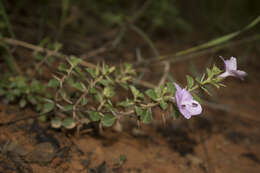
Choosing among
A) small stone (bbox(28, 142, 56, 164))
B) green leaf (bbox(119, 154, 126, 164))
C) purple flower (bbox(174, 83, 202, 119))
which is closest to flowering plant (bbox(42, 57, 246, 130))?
purple flower (bbox(174, 83, 202, 119))

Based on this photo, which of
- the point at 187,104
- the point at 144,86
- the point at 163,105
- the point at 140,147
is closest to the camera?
the point at 187,104

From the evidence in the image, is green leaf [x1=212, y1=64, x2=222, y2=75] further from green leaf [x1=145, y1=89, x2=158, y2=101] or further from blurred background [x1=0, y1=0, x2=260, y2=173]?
blurred background [x1=0, y1=0, x2=260, y2=173]

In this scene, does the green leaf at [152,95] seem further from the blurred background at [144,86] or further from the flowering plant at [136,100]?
the blurred background at [144,86]

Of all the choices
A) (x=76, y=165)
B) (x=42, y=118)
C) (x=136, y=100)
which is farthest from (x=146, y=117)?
(x=42, y=118)

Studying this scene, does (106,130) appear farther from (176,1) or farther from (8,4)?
(176,1)

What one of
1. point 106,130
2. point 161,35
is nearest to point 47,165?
point 106,130

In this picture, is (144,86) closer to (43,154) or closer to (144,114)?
(144,114)
